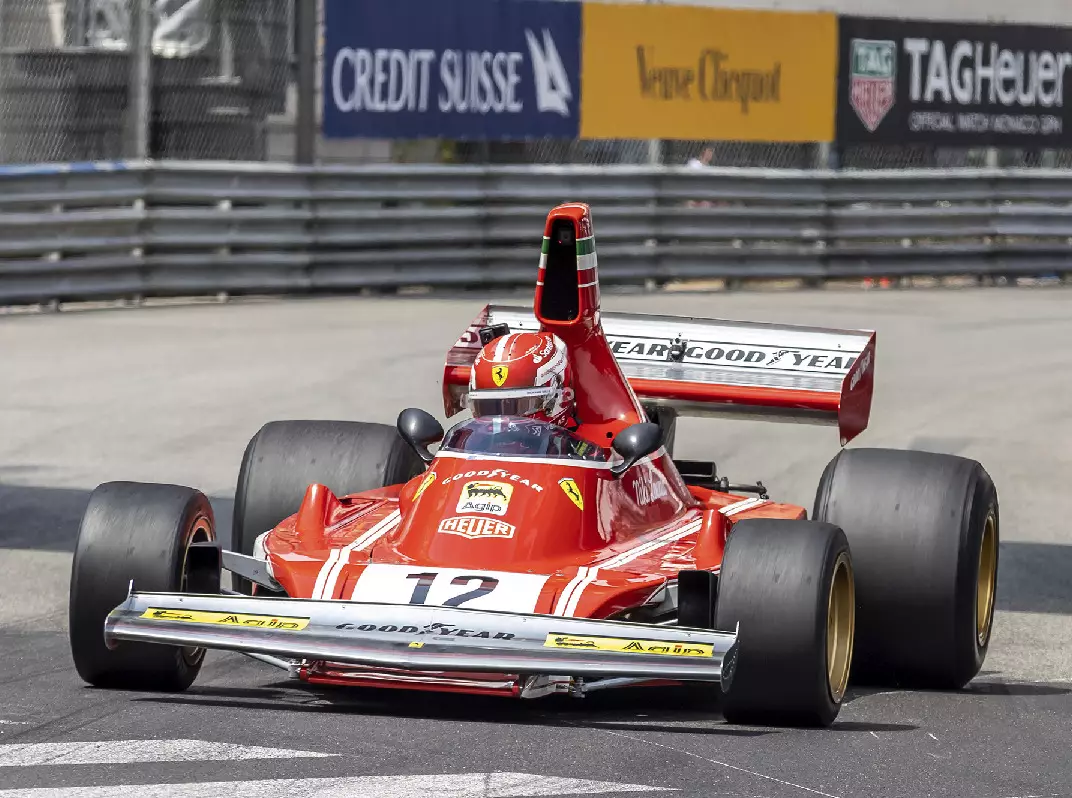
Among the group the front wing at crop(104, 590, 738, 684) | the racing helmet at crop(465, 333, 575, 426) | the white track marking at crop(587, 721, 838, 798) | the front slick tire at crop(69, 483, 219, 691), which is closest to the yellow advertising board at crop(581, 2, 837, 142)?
the racing helmet at crop(465, 333, 575, 426)

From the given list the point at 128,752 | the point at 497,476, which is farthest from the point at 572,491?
the point at 128,752

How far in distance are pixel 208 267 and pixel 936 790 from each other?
565 inches

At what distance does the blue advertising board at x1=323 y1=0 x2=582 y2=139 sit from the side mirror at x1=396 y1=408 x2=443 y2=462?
1201 cm

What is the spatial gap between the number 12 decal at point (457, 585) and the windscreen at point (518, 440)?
0.72 meters

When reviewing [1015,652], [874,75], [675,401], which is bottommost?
[1015,652]

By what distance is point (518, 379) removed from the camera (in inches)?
308

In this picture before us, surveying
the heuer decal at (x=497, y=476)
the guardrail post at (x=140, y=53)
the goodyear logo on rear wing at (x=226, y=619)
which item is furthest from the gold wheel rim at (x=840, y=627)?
the guardrail post at (x=140, y=53)

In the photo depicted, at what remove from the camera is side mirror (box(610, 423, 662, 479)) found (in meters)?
7.62

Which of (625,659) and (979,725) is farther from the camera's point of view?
(979,725)

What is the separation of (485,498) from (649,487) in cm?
86

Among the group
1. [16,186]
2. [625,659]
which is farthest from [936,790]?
[16,186]

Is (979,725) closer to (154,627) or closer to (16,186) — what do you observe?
(154,627)

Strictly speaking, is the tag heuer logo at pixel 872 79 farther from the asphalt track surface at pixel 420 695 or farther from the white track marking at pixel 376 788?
the white track marking at pixel 376 788

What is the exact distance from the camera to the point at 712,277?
2200cm
